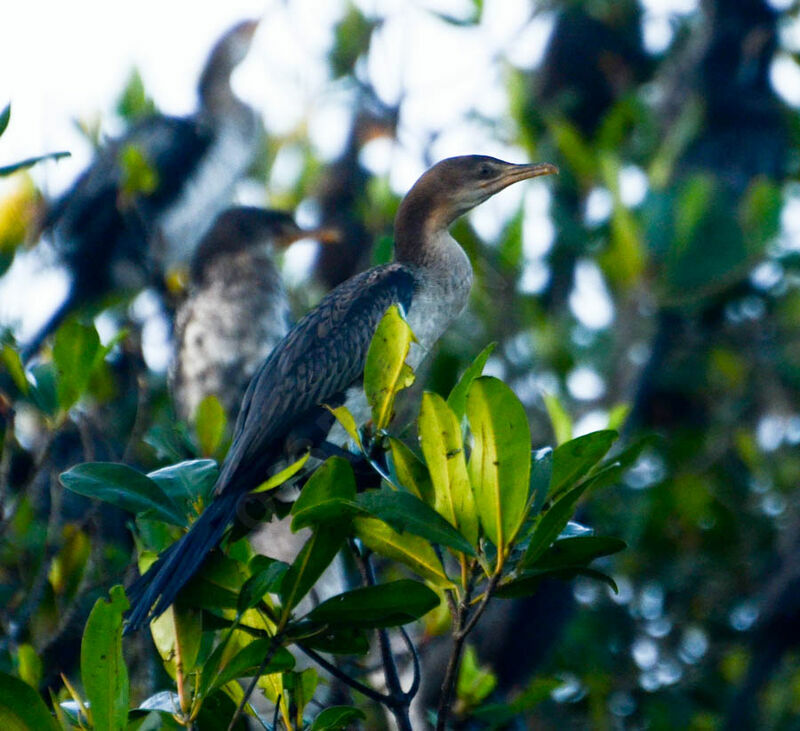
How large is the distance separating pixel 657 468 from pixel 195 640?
3529 mm

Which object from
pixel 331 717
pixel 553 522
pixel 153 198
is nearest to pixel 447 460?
pixel 553 522

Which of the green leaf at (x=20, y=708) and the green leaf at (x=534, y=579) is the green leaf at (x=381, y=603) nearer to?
the green leaf at (x=534, y=579)

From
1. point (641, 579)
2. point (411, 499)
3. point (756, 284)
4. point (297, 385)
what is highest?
point (411, 499)

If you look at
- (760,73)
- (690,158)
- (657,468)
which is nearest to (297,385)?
(657,468)

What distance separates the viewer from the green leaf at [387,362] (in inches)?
71.8

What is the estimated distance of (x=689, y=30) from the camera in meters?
6.59

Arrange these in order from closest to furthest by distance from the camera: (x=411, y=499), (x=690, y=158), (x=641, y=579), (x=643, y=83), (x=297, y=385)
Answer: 1. (x=411, y=499)
2. (x=297, y=385)
3. (x=641, y=579)
4. (x=690, y=158)
5. (x=643, y=83)

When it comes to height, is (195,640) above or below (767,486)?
above

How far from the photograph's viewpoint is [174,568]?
1.87 meters

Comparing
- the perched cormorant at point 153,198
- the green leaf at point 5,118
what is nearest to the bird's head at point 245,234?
the perched cormorant at point 153,198

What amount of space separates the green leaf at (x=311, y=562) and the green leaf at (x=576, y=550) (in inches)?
11.4

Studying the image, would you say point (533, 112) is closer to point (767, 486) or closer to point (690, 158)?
point (690, 158)

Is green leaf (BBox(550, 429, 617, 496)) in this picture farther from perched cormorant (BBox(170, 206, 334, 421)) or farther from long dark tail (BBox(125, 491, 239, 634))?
perched cormorant (BBox(170, 206, 334, 421))

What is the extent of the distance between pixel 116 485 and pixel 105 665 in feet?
0.99
